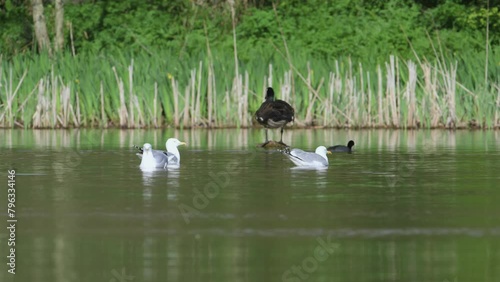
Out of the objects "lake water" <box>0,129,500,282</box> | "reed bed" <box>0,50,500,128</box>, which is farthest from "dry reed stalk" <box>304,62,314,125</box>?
"lake water" <box>0,129,500,282</box>

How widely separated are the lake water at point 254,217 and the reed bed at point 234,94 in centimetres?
583

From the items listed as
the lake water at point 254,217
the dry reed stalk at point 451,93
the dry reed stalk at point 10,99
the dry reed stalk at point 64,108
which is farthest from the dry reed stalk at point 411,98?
the dry reed stalk at point 10,99

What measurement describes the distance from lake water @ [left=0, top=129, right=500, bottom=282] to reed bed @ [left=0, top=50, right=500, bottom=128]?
19.1ft

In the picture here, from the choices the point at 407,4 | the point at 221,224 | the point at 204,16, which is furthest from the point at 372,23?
Result: the point at 221,224

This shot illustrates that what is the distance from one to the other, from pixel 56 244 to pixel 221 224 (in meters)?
1.58

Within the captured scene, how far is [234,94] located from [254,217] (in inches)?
579

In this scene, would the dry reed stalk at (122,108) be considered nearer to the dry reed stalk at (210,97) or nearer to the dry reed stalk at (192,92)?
the dry reed stalk at (192,92)

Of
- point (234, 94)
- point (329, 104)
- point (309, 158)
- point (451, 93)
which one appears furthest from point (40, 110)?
point (309, 158)

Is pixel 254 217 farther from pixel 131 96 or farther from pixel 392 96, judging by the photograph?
pixel 131 96

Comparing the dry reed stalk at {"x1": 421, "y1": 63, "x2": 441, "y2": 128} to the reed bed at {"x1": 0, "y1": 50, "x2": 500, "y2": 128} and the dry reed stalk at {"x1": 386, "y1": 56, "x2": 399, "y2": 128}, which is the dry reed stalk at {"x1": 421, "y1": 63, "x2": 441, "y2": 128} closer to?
the reed bed at {"x1": 0, "y1": 50, "x2": 500, "y2": 128}

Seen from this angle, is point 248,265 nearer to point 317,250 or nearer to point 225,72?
point 317,250

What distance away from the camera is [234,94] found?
85.3ft

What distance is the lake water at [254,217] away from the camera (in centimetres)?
889

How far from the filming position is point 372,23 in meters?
36.5
